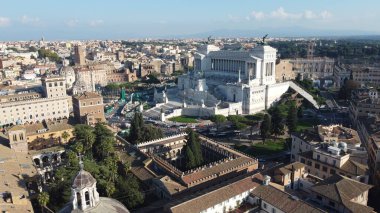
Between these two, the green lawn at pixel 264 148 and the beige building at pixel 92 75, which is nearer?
the green lawn at pixel 264 148

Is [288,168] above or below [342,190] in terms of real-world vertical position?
above

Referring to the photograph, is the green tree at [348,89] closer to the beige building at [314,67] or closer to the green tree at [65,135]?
the beige building at [314,67]

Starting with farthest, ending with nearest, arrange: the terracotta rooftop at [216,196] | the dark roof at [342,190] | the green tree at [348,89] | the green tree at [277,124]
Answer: the green tree at [348,89] → the green tree at [277,124] → the dark roof at [342,190] → the terracotta rooftop at [216,196]

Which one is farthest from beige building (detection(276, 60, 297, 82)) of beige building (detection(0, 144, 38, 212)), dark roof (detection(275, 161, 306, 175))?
beige building (detection(0, 144, 38, 212))

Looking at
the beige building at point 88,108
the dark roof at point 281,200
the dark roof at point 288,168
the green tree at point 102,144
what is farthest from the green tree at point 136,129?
the dark roof at point 281,200

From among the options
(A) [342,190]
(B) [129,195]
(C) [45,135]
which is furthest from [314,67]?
(B) [129,195]

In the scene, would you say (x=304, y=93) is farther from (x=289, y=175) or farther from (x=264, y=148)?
(x=289, y=175)

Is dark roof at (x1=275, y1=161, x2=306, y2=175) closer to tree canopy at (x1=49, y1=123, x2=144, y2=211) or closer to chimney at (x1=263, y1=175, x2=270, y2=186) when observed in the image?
chimney at (x1=263, y1=175, x2=270, y2=186)
